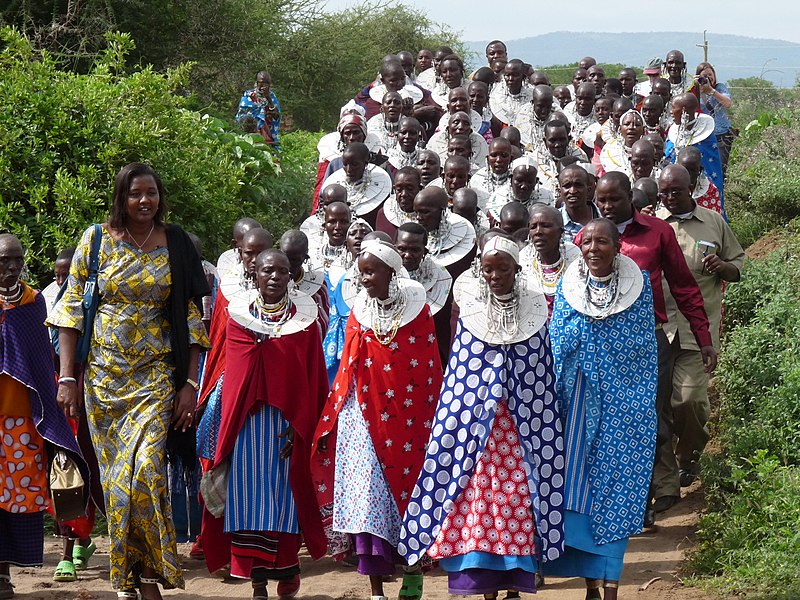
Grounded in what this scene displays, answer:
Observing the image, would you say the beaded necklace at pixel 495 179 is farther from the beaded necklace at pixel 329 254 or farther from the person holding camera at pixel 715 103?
the person holding camera at pixel 715 103

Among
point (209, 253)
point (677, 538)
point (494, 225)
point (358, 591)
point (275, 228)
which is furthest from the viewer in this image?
point (275, 228)

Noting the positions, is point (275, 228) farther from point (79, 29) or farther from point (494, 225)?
point (494, 225)

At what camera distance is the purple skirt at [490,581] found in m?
6.21

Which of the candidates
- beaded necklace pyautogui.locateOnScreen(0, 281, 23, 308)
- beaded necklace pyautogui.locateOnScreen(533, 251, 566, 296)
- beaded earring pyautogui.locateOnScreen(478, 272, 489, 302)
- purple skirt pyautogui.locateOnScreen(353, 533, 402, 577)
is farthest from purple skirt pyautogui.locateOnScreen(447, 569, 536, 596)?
beaded necklace pyautogui.locateOnScreen(0, 281, 23, 308)

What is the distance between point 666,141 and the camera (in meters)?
12.5

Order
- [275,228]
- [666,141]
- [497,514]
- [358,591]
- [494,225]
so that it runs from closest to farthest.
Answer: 1. [497,514]
2. [358,591]
3. [494,225]
4. [666,141]
5. [275,228]

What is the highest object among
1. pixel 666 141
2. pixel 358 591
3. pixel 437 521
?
pixel 666 141

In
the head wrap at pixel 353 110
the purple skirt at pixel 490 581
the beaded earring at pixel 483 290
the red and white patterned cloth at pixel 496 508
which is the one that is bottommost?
the purple skirt at pixel 490 581

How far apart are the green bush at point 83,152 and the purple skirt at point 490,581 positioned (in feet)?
15.0

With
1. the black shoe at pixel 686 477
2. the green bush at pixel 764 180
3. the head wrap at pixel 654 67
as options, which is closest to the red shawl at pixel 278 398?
the black shoe at pixel 686 477

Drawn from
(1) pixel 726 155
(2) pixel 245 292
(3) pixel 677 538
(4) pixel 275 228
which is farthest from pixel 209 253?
(1) pixel 726 155

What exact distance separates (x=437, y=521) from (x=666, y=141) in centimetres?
715

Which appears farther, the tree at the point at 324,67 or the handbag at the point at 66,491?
the tree at the point at 324,67

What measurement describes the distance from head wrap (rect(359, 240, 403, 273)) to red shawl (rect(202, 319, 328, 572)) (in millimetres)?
558
